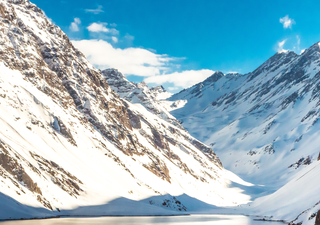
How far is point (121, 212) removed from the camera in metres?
72.6

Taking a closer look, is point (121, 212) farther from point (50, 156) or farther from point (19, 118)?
point (19, 118)

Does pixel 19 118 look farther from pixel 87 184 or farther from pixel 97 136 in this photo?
pixel 97 136

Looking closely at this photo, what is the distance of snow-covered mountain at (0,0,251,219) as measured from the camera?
6325cm

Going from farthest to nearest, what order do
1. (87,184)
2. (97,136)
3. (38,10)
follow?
1. (38,10)
2. (97,136)
3. (87,184)

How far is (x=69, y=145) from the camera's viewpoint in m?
89.2

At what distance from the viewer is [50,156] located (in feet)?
248

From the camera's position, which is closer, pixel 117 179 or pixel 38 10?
pixel 117 179

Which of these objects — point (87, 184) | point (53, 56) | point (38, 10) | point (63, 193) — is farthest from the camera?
point (38, 10)

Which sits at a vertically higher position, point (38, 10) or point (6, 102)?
point (38, 10)

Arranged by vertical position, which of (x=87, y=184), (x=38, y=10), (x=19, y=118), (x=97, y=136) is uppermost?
(x=38, y=10)

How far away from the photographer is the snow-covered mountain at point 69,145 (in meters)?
63.2

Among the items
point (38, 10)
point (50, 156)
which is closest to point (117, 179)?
point (50, 156)

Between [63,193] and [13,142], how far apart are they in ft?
44.0

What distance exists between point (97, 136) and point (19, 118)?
104ft
